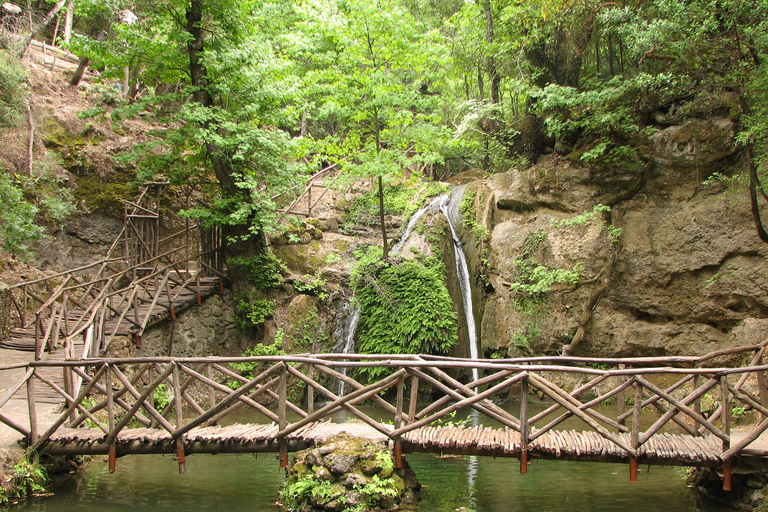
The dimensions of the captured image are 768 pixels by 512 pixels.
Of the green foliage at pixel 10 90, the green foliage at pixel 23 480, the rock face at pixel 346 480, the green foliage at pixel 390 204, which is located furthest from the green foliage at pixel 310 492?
the green foliage at pixel 10 90

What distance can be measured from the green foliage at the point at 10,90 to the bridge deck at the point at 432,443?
11.2 metres

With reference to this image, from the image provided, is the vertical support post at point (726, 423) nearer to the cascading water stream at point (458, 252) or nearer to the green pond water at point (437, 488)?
the green pond water at point (437, 488)

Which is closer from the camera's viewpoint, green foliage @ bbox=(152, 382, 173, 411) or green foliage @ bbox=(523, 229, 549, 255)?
green foliage @ bbox=(152, 382, 173, 411)

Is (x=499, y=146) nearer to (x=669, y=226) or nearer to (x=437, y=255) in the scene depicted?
(x=437, y=255)

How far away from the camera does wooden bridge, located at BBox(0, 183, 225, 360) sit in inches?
411

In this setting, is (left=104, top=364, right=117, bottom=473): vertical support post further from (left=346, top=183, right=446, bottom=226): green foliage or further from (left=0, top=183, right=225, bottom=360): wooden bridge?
(left=346, top=183, right=446, bottom=226): green foliage

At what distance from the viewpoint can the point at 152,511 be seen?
645 cm

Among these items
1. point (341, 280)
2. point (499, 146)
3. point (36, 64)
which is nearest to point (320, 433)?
point (341, 280)

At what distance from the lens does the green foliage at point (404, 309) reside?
12.7 meters

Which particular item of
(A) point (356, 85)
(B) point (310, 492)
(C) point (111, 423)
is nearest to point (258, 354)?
(C) point (111, 423)

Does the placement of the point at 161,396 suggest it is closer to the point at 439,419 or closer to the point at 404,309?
the point at 404,309

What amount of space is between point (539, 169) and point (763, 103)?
5.27 metres

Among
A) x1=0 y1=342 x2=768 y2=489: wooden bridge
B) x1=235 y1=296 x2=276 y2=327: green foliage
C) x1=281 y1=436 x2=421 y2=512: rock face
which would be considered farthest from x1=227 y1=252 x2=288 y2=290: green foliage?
x1=281 y1=436 x2=421 y2=512: rock face

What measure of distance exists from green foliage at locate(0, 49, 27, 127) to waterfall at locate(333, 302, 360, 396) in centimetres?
1069
